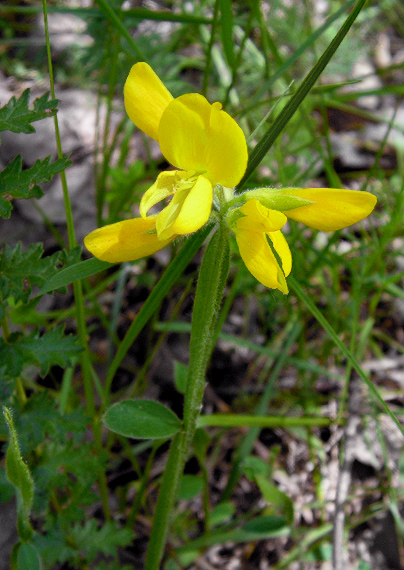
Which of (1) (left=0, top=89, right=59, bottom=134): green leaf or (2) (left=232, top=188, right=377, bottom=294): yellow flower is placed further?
(1) (left=0, top=89, right=59, bottom=134): green leaf

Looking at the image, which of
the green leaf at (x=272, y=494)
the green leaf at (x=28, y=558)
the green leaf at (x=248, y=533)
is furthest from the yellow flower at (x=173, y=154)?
the green leaf at (x=248, y=533)

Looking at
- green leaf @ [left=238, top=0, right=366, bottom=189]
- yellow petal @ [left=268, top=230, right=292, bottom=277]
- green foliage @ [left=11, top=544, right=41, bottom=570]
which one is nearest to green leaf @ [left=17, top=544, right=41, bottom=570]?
green foliage @ [left=11, top=544, right=41, bottom=570]

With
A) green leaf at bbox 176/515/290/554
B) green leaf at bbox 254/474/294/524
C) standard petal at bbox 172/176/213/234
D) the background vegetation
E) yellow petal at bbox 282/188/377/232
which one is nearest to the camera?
standard petal at bbox 172/176/213/234

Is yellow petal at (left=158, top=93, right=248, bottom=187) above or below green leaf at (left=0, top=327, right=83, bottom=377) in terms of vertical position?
above

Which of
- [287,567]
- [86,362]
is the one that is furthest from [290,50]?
[287,567]

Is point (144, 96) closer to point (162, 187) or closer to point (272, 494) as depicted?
point (162, 187)

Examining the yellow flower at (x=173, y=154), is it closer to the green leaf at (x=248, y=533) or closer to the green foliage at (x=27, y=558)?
the green foliage at (x=27, y=558)

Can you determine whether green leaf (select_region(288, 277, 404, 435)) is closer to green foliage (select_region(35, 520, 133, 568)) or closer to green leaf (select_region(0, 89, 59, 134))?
green leaf (select_region(0, 89, 59, 134))

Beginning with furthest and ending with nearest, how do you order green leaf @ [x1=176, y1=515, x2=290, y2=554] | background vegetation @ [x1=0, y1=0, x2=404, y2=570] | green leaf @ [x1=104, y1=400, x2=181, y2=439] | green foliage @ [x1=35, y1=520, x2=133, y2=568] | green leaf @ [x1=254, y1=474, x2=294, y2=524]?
1. green leaf @ [x1=176, y1=515, x2=290, y2=554]
2. green leaf @ [x1=254, y1=474, x2=294, y2=524]
3. green foliage @ [x1=35, y1=520, x2=133, y2=568]
4. background vegetation @ [x1=0, y1=0, x2=404, y2=570]
5. green leaf @ [x1=104, y1=400, x2=181, y2=439]

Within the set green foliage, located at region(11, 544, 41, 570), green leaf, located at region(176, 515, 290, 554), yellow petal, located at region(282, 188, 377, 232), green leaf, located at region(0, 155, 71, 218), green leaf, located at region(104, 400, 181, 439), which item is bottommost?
green leaf, located at region(176, 515, 290, 554)
